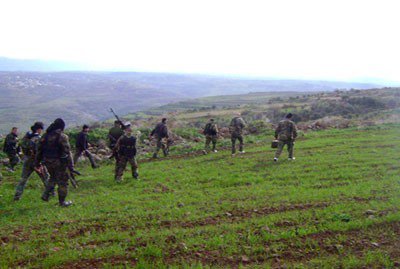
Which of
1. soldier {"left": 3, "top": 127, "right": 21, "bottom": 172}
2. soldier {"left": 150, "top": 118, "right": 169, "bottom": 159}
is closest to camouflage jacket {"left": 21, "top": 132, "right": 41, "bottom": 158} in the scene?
soldier {"left": 3, "top": 127, "right": 21, "bottom": 172}

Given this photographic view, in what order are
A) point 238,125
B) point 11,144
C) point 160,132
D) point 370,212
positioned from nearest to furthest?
point 370,212 → point 11,144 → point 238,125 → point 160,132

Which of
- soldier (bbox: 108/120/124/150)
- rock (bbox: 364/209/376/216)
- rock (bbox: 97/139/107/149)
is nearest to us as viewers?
rock (bbox: 364/209/376/216)

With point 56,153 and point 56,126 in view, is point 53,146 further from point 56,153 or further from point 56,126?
point 56,126

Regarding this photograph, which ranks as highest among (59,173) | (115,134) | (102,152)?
(115,134)

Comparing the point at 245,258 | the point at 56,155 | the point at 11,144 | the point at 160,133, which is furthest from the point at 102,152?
the point at 245,258

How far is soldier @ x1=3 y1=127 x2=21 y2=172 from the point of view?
17.9 m

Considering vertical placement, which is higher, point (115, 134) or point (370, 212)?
point (115, 134)

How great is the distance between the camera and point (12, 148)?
712 inches

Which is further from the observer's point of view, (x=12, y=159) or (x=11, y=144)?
(x=12, y=159)

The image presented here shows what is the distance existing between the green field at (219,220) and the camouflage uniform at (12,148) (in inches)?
96.2

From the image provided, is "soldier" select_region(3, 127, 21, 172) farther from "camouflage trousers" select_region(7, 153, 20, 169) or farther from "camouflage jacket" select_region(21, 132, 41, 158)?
"camouflage jacket" select_region(21, 132, 41, 158)

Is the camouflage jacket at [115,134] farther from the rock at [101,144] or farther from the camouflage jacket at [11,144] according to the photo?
the rock at [101,144]

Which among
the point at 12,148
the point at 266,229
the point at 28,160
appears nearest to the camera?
the point at 266,229

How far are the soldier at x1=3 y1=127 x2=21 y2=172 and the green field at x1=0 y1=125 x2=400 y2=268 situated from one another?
8.01 feet
